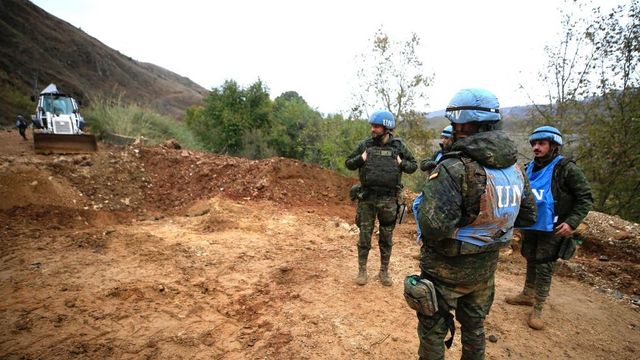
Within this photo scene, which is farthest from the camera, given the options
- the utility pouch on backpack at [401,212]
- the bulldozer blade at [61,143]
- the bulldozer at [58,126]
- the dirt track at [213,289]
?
the bulldozer at [58,126]

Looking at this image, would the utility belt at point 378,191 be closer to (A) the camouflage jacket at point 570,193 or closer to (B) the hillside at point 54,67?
(A) the camouflage jacket at point 570,193

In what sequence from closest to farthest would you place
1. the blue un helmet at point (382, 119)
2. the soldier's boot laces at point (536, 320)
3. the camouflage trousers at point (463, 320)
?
the camouflage trousers at point (463, 320)
the soldier's boot laces at point (536, 320)
the blue un helmet at point (382, 119)

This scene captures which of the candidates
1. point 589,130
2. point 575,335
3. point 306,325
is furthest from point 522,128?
point 306,325

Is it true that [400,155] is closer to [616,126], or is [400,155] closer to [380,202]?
[380,202]

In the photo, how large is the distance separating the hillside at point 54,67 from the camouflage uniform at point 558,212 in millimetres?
19728

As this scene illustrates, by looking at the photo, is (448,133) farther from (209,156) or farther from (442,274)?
(209,156)

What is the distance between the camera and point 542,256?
3.21 meters

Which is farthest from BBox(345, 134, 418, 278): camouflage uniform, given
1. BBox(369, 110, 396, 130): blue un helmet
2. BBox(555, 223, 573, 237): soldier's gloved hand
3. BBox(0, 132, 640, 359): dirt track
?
BBox(555, 223, 573, 237): soldier's gloved hand

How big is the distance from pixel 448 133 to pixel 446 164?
7.77ft

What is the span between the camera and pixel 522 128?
11414 millimetres

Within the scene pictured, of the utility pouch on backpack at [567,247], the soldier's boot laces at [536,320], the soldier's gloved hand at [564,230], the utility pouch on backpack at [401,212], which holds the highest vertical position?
the soldier's gloved hand at [564,230]

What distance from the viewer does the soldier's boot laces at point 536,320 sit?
3250 mm

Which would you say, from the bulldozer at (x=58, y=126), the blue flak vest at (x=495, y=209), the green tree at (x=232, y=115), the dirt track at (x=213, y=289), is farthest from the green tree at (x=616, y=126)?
the green tree at (x=232, y=115)

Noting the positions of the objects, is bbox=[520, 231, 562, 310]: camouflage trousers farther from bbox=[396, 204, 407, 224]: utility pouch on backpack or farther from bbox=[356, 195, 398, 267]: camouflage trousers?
bbox=[356, 195, 398, 267]: camouflage trousers
